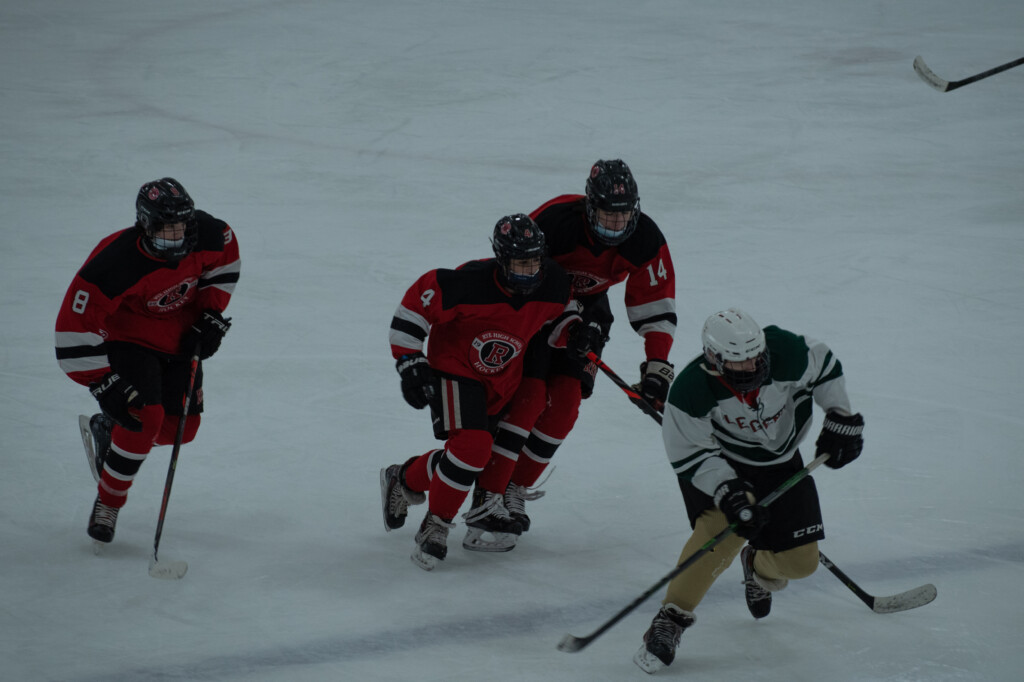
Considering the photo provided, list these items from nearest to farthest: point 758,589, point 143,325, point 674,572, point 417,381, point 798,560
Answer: point 674,572, point 798,560, point 758,589, point 417,381, point 143,325

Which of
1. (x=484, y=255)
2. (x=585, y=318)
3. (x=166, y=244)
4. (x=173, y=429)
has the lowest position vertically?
(x=173, y=429)

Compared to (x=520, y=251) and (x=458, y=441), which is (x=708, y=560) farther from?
(x=520, y=251)

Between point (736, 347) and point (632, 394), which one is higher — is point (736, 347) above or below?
above

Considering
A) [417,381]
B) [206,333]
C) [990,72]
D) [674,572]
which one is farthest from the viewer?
[990,72]

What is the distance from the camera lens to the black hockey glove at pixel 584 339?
11.6ft

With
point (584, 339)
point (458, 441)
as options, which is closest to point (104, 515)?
point (458, 441)

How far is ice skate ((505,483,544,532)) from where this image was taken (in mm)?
3621

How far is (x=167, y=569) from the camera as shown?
10.7 ft

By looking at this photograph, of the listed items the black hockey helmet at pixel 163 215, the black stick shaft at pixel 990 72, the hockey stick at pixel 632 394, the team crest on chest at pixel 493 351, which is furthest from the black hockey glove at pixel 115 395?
the black stick shaft at pixel 990 72

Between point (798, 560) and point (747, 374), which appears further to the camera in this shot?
point (798, 560)

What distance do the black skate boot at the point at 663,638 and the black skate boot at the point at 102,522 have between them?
1.67 metres

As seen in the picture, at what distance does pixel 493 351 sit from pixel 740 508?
986mm

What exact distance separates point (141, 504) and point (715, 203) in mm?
4098

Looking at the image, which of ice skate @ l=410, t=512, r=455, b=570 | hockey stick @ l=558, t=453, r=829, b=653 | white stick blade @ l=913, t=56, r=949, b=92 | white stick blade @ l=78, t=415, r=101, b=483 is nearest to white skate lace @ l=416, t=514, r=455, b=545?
ice skate @ l=410, t=512, r=455, b=570
